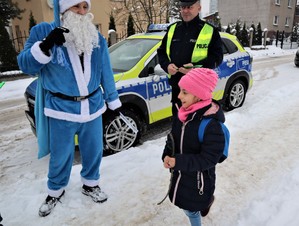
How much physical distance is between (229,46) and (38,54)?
450 centimetres

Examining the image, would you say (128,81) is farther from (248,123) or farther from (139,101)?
(248,123)

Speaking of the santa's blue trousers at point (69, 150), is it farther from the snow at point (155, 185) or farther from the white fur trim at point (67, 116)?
the snow at point (155, 185)

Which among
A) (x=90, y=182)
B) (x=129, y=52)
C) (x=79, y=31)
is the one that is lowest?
(x=90, y=182)

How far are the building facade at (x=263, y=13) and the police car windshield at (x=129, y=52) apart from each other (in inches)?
1268

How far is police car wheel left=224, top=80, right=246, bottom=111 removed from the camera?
591 centimetres

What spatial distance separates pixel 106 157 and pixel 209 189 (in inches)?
82.6

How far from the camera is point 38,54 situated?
7.11 ft

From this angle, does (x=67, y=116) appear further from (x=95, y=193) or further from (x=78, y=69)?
(x=95, y=193)

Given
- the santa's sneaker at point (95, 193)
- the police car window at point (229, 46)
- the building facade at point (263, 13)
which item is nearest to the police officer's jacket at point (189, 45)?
the santa's sneaker at point (95, 193)

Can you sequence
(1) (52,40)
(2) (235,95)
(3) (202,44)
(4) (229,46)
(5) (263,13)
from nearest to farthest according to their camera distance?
(1) (52,40)
(3) (202,44)
(4) (229,46)
(2) (235,95)
(5) (263,13)

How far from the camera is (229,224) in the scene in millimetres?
2625

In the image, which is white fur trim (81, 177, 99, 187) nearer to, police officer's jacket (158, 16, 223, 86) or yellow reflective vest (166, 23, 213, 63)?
police officer's jacket (158, 16, 223, 86)

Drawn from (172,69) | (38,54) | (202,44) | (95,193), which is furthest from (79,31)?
(95,193)

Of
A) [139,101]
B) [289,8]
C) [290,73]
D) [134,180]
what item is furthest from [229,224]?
[289,8]
